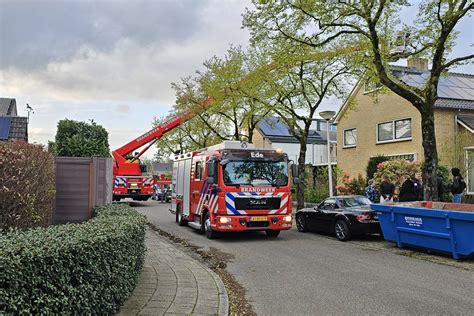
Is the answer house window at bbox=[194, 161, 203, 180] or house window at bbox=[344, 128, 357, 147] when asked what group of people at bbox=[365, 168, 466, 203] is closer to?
house window at bbox=[194, 161, 203, 180]

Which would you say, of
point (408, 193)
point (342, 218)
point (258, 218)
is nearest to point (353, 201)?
point (342, 218)

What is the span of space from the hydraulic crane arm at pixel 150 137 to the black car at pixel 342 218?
1166 centimetres

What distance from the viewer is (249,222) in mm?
12117

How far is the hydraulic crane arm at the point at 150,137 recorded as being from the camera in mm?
24656

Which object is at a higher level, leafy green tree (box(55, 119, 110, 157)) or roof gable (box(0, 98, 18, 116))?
roof gable (box(0, 98, 18, 116))

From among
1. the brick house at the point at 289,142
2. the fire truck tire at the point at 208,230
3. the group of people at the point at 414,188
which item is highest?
the brick house at the point at 289,142

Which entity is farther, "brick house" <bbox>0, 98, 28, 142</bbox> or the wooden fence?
"brick house" <bbox>0, 98, 28, 142</bbox>

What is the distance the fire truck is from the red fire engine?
39.2 ft

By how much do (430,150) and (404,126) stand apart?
13669 millimetres

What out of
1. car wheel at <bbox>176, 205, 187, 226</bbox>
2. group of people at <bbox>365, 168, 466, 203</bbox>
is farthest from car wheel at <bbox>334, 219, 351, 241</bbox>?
car wheel at <bbox>176, 205, 187, 226</bbox>

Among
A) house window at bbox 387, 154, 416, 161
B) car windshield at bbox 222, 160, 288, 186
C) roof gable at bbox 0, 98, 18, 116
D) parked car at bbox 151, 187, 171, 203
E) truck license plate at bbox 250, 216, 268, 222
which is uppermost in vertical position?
roof gable at bbox 0, 98, 18, 116

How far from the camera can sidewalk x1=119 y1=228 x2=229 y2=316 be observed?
5.43 m

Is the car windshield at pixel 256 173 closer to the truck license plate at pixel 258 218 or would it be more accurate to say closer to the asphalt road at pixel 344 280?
the truck license plate at pixel 258 218

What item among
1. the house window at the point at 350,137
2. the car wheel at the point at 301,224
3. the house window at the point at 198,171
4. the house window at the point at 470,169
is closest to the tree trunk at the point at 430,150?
the car wheel at the point at 301,224
